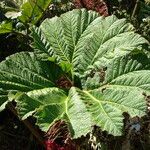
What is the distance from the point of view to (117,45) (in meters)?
2.24

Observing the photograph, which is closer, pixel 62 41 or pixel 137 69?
pixel 137 69

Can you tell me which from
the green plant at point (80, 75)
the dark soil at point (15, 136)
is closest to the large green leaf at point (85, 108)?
the green plant at point (80, 75)

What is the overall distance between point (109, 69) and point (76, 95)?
191 millimetres

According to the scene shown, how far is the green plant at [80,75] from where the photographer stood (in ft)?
6.61

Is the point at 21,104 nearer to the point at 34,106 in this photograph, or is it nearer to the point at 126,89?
the point at 34,106

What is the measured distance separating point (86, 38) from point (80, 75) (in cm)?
18

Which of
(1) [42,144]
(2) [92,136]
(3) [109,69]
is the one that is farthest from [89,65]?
(1) [42,144]

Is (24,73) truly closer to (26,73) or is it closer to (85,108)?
(26,73)

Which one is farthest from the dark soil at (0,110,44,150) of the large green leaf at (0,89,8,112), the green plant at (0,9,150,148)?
the large green leaf at (0,89,8,112)

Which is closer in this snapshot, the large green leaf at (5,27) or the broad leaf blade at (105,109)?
the broad leaf blade at (105,109)

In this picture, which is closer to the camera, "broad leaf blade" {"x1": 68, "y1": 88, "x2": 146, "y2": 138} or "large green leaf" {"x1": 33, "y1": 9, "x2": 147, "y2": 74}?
"broad leaf blade" {"x1": 68, "y1": 88, "x2": 146, "y2": 138}

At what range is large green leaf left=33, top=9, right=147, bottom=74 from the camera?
2.24 meters

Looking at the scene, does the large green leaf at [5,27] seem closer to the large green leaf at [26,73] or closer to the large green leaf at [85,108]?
the large green leaf at [26,73]

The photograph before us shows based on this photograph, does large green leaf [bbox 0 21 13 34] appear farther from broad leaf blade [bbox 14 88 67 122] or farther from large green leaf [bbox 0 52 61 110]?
broad leaf blade [bbox 14 88 67 122]
